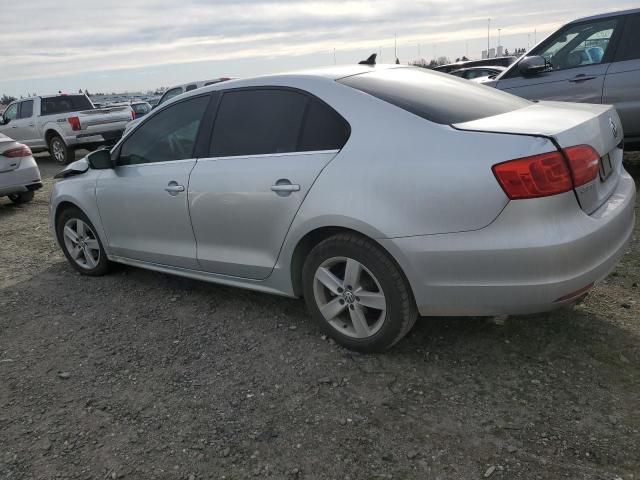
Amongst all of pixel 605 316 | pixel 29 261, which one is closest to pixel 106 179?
pixel 29 261

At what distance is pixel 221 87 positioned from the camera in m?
3.71

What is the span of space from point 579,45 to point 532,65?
68cm

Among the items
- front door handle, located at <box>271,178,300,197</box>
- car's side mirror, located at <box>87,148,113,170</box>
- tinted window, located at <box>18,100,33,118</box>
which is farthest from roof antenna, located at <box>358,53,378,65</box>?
tinted window, located at <box>18,100,33,118</box>

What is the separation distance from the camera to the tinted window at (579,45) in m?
6.10

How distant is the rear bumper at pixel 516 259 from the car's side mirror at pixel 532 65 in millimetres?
3827

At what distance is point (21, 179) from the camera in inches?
321

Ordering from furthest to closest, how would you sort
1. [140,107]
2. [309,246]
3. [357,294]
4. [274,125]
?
[140,107] < [274,125] < [309,246] < [357,294]

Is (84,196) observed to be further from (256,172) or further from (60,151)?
(60,151)

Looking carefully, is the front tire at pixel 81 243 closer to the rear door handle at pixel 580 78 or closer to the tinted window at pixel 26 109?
the rear door handle at pixel 580 78

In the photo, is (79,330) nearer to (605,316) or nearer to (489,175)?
(489,175)

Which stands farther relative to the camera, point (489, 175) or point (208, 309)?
point (208, 309)

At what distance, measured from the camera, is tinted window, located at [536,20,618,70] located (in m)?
6.10

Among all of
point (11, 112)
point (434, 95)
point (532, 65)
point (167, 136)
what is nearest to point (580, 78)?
point (532, 65)

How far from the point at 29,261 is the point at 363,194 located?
14.1 feet
